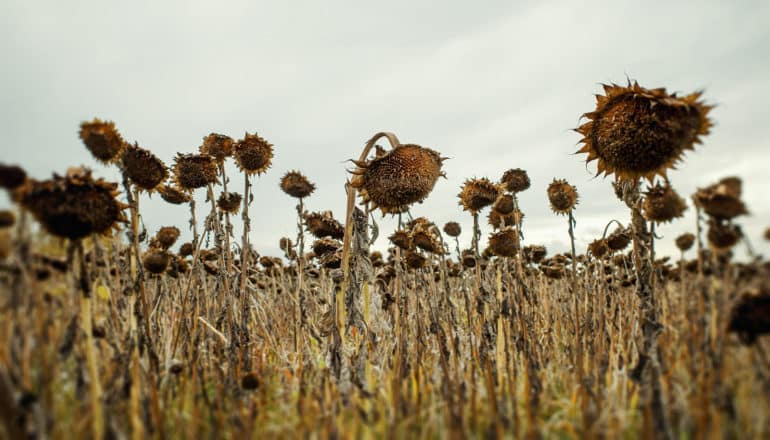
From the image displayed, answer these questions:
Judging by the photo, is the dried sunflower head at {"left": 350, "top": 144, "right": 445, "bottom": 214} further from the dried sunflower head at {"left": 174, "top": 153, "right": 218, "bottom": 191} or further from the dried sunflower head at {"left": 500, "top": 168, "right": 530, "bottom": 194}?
the dried sunflower head at {"left": 500, "top": 168, "right": 530, "bottom": 194}

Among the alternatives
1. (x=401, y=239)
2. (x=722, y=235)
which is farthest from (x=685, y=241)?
(x=401, y=239)

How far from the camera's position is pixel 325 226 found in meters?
5.08

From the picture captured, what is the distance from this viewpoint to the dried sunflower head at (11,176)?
1732 millimetres

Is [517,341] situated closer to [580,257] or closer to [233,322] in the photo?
[233,322]

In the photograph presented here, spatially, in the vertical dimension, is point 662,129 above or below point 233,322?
above

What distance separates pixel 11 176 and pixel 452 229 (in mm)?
6833

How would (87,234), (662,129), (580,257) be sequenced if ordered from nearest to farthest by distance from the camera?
(87,234) → (662,129) → (580,257)

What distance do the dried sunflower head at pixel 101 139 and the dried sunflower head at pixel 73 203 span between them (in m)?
0.83

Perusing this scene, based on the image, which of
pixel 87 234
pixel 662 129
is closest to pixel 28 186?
pixel 87 234

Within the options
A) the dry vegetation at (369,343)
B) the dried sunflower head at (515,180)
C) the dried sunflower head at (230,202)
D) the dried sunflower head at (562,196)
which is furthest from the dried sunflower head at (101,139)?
the dried sunflower head at (562,196)

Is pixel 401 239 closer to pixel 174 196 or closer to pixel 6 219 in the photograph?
pixel 174 196

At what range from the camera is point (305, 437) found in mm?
2273

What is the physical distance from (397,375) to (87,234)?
2.09 m

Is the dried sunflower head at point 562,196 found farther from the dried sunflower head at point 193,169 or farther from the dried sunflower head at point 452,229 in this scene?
the dried sunflower head at point 193,169
